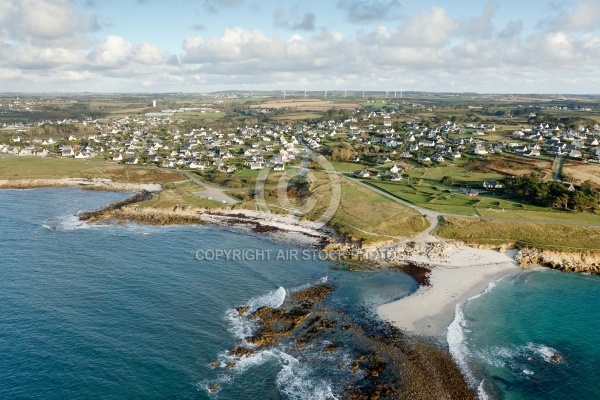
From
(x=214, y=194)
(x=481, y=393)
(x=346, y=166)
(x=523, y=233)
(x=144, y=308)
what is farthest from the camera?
(x=346, y=166)

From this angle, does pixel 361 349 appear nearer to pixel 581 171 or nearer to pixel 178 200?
pixel 178 200

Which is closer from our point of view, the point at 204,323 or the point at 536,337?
the point at 536,337

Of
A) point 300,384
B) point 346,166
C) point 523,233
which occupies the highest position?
point 346,166

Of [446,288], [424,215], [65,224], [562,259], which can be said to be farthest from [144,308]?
[562,259]

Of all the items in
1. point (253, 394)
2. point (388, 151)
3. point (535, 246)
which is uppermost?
point (388, 151)

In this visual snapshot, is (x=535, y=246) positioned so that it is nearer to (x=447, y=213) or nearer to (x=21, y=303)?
(x=447, y=213)

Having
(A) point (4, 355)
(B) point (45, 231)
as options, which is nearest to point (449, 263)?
(A) point (4, 355)
